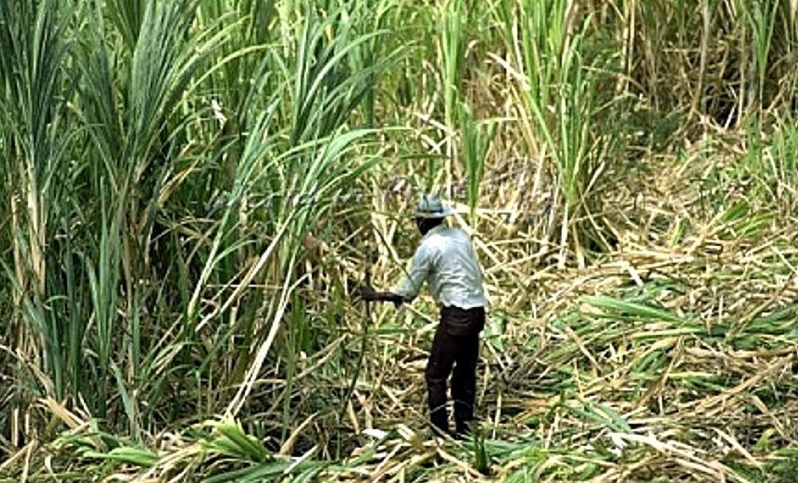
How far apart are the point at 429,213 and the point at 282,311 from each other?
0.52 metres

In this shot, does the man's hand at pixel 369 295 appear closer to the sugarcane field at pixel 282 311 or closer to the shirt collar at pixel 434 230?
the sugarcane field at pixel 282 311

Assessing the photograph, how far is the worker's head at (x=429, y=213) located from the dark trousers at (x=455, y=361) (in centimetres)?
25

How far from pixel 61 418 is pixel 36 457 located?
14 centimetres

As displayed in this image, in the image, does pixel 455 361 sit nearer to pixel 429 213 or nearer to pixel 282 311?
pixel 429 213

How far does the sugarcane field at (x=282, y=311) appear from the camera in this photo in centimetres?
378

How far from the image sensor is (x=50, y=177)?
380cm

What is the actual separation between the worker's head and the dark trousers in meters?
0.25

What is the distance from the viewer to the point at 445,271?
405cm

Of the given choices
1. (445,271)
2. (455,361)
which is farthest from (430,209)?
(455,361)

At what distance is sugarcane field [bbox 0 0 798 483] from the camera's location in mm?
3775

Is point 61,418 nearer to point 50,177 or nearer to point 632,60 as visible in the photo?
point 50,177

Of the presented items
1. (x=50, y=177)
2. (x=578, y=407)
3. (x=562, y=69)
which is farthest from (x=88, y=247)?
(x=562, y=69)

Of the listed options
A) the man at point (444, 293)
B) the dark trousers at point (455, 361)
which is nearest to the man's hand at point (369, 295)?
the man at point (444, 293)

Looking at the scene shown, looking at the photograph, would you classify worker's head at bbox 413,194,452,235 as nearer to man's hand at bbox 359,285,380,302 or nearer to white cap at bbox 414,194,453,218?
white cap at bbox 414,194,453,218
